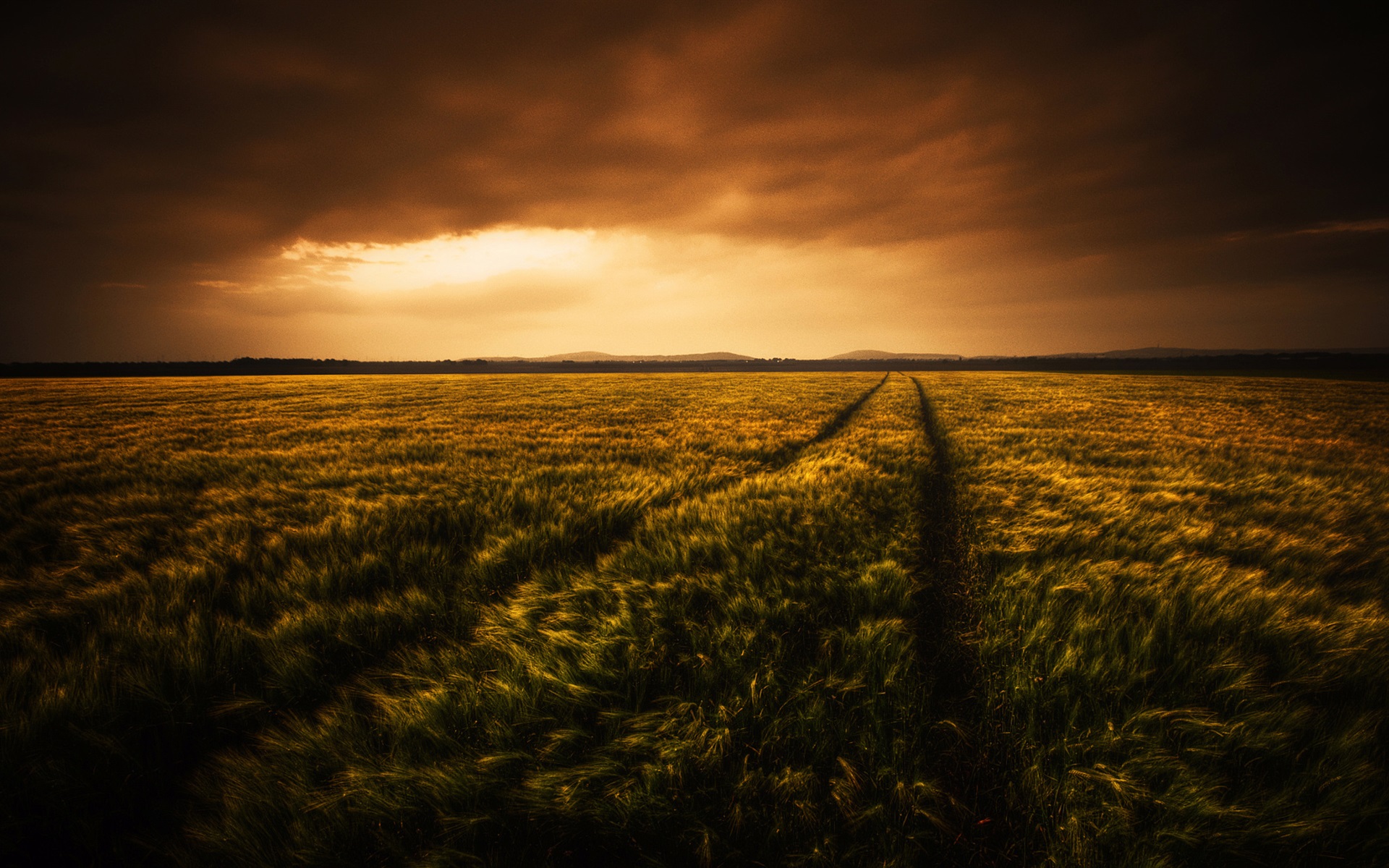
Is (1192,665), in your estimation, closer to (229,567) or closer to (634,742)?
(634,742)

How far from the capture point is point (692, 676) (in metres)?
2.23

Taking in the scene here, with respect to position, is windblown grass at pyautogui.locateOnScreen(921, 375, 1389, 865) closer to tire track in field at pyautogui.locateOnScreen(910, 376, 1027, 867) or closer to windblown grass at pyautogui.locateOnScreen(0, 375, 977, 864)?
tire track in field at pyautogui.locateOnScreen(910, 376, 1027, 867)

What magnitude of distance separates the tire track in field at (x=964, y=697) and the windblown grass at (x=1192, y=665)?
84 mm

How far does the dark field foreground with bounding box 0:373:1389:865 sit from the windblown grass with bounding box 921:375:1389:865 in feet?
0.06

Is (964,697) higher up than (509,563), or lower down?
lower down

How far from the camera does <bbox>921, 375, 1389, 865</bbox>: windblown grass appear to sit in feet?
5.09

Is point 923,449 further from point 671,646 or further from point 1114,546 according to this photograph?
point 671,646

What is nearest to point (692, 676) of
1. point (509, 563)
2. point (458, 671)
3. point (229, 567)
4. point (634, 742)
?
point (634, 742)

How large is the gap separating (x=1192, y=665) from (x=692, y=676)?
8.72 ft

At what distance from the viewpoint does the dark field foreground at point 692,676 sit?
1563 millimetres

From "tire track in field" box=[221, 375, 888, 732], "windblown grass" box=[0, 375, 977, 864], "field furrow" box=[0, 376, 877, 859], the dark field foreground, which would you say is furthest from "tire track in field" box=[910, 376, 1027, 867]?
"field furrow" box=[0, 376, 877, 859]

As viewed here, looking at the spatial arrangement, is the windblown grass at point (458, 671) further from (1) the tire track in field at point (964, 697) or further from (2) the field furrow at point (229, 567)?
(1) the tire track in field at point (964, 697)

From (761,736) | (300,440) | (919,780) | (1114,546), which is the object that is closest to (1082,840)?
(919,780)

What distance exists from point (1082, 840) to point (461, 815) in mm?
2226
